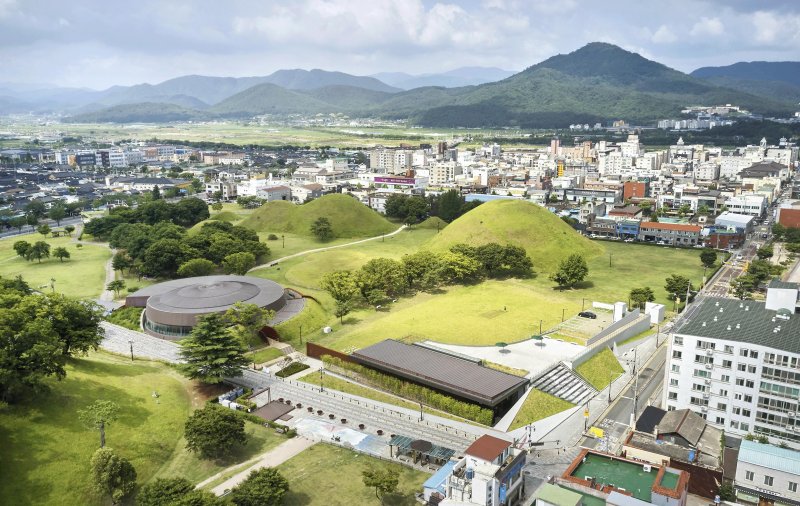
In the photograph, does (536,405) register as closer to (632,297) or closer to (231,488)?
(231,488)

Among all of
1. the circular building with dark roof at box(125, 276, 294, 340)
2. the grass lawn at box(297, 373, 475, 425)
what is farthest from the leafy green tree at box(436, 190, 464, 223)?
the grass lawn at box(297, 373, 475, 425)

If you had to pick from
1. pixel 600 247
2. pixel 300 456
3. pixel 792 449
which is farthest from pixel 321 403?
pixel 600 247

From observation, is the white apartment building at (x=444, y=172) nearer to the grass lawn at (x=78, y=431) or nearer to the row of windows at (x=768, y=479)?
the grass lawn at (x=78, y=431)

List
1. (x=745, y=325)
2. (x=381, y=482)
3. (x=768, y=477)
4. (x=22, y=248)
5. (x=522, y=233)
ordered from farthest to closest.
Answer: (x=522, y=233) < (x=22, y=248) < (x=745, y=325) < (x=768, y=477) < (x=381, y=482)

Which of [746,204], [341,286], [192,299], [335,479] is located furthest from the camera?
[746,204]

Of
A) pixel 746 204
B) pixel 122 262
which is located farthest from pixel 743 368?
pixel 746 204

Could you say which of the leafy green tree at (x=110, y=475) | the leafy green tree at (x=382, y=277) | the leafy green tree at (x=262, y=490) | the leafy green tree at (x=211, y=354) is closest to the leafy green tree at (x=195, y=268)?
the leafy green tree at (x=382, y=277)

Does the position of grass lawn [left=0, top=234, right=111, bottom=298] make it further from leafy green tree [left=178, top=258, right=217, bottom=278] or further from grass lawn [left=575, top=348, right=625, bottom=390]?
grass lawn [left=575, top=348, right=625, bottom=390]

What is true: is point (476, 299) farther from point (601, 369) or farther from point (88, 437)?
point (88, 437)
